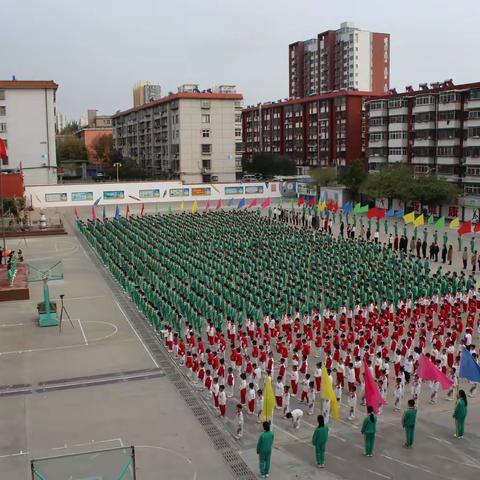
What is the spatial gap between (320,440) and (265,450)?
93 centimetres

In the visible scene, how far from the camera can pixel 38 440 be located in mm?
10945

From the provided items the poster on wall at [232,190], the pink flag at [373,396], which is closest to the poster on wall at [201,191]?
the poster on wall at [232,190]

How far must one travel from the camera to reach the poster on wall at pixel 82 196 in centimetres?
5119

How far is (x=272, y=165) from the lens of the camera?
70.6 m

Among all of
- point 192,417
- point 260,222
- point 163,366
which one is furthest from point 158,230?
point 192,417

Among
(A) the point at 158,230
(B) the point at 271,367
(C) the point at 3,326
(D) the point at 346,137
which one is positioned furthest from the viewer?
(D) the point at 346,137

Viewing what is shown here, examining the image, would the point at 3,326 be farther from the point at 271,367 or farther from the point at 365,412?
the point at 365,412

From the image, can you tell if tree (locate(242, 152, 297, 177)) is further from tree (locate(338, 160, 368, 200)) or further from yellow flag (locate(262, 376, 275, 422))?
yellow flag (locate(262, 376, 275, 422))

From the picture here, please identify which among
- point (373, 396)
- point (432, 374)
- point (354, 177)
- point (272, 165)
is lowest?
point (373, 396)

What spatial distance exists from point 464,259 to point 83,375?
1725 centimetres

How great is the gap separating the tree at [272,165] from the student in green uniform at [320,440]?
61774mm

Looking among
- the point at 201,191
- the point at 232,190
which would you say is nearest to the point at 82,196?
the point at 201,191

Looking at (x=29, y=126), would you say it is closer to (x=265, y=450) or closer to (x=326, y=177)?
(x=326, y=177)

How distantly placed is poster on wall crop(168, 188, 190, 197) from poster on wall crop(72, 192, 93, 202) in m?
6.76
